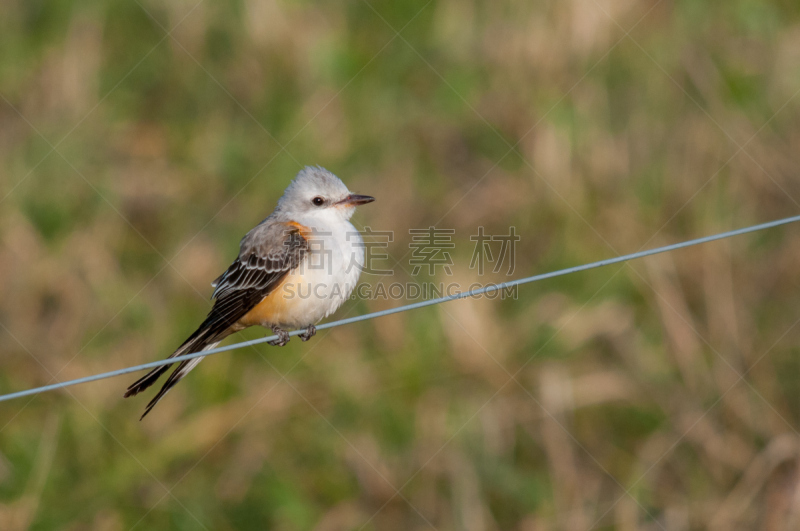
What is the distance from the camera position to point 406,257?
11391 mm

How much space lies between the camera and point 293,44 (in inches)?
497

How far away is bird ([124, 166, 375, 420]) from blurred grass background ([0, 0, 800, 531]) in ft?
9.79

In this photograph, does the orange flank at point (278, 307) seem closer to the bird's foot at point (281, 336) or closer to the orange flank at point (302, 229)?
the bird's foot at point (281, 336)

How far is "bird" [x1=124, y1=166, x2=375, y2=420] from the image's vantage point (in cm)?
646

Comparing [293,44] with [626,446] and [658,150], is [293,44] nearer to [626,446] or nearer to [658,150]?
[658,150]

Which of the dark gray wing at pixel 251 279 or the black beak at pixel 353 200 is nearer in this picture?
the dark gray wing at pixel 251 279

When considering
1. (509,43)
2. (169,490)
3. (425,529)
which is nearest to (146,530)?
(169,490)

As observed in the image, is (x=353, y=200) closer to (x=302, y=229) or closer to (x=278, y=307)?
(x=302, y=229)

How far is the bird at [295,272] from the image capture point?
21.2 ft

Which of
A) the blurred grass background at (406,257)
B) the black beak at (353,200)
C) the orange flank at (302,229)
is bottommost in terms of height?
the blurred grass background at (406,257)

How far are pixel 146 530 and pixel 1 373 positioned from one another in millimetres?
2879

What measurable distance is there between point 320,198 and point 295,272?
2.33 ft

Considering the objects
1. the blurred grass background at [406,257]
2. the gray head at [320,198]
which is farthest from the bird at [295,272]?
the blurred grass background at [406,257]

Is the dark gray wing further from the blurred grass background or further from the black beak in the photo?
the blurred grass background
